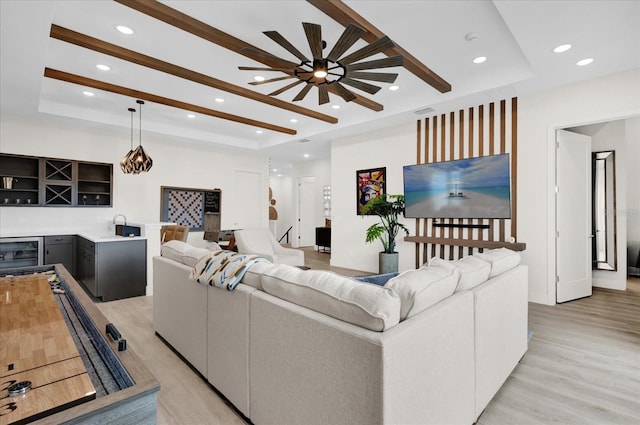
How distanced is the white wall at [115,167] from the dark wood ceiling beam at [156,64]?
107 inches

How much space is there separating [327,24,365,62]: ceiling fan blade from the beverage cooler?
515cm

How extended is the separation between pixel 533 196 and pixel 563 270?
1.05 m

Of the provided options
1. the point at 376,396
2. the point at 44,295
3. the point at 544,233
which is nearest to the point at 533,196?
the point at 544,233

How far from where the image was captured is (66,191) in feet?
17.9

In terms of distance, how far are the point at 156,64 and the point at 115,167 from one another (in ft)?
11.0

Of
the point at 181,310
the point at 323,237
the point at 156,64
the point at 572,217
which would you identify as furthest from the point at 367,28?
the point at 323,237

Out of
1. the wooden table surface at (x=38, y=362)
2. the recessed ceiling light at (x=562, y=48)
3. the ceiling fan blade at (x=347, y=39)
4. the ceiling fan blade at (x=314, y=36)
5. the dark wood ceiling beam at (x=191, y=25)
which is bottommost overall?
the wooden table surface at (x=38, y=362)

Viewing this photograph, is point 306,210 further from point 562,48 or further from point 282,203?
point 562,48

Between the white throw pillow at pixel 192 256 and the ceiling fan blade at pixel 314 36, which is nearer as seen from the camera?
the ceiling fan blade at pixel 314 36

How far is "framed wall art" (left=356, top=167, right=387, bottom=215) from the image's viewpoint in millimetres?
5902

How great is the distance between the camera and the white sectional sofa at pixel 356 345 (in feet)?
3.80

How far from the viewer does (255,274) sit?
180cm

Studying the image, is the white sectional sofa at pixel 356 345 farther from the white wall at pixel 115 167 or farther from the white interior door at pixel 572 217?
the white wall at pixel 115 167

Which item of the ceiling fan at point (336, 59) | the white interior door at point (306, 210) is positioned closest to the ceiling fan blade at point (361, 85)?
the ceiling fan at point (336, 59)
